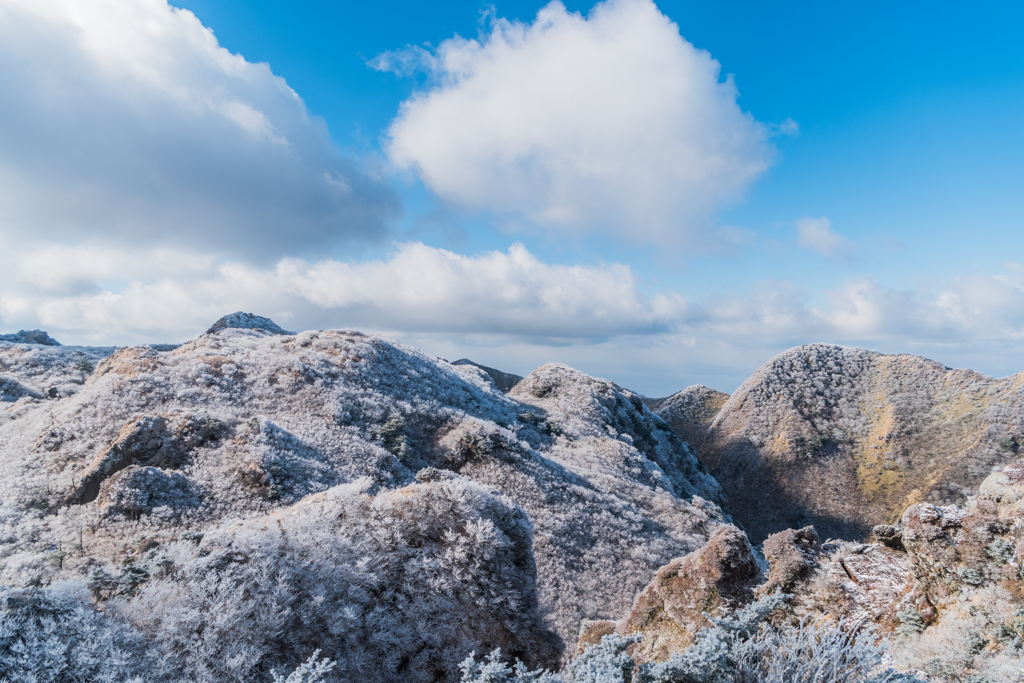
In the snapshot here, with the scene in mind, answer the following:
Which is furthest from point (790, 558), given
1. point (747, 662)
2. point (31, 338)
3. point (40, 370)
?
point (31, 338)

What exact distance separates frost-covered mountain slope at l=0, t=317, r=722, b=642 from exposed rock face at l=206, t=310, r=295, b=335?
10361mm

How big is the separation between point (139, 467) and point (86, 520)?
2068 mm

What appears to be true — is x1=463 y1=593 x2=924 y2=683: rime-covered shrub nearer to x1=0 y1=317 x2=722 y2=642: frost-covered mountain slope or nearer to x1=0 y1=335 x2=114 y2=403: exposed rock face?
x1=0 y1=317 x2=722 y2=642: frost-covered mountain slope

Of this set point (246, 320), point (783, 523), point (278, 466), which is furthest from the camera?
point (246, 320)

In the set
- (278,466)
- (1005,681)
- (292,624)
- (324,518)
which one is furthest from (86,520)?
(1005,681)

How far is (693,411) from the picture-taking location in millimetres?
67312

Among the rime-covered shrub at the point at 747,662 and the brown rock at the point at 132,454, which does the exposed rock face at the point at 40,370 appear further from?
the rime-covered shrub at the point at 747,662

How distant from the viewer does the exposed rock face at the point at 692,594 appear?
379 inches

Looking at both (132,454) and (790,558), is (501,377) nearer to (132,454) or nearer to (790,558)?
(132,454)

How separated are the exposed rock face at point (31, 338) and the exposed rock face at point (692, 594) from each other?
63492 millimetres

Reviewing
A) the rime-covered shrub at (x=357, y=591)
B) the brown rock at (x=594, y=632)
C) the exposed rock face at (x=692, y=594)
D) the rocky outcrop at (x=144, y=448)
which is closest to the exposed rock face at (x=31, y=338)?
the rocky outcrop at (x=144, y=448)

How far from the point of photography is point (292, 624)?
10.3 meters

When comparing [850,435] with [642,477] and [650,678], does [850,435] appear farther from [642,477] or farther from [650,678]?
[650,678]

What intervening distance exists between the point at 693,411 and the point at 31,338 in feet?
269
